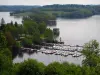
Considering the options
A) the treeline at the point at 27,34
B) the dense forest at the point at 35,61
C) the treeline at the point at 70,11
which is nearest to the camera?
the dense forest at the point at 35,61

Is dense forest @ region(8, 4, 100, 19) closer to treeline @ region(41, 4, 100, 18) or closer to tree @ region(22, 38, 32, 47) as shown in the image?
treeline @ region(41, 4, 100, 18)

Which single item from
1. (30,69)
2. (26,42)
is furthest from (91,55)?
(26,42)

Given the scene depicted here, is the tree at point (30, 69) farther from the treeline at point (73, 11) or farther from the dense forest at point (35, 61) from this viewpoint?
the treeline at point (73, 11)

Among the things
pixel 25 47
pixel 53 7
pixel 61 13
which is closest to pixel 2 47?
pixel 25 47

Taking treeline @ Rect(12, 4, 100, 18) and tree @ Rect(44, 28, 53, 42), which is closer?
tree @ Rect(44, 28, 53, 42)

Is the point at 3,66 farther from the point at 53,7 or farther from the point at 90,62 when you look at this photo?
the point at 53,7

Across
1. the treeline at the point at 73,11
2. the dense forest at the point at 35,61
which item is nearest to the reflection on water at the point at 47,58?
the dense forest at the point at 35,61

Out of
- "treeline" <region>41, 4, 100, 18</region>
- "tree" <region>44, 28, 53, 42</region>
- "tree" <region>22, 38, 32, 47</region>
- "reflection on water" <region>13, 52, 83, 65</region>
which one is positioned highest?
"treeline" <region>41, 4, 100, 18</region>

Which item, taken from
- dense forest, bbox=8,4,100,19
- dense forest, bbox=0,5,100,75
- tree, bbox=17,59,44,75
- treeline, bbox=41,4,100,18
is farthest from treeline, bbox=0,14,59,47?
treeline, bbox=41,4,100,18

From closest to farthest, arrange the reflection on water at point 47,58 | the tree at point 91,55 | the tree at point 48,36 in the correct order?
the tree at point 91,55
the reflection on water at point 47,58
the tree at point 48,36

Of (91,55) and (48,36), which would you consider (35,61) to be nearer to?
(91,55)

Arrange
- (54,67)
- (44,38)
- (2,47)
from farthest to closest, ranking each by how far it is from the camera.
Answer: (44,38) < (2,47) < (54,67)
